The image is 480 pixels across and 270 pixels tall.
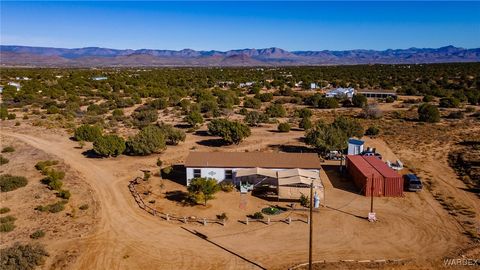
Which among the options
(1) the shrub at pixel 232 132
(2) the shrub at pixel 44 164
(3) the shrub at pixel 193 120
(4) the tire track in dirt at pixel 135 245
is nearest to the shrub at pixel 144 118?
(3) the shrub at pixel 193 120

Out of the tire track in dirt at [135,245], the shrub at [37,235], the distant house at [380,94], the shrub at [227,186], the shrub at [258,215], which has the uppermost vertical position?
the distant house at [380,94]

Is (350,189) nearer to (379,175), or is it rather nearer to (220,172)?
(379,175)

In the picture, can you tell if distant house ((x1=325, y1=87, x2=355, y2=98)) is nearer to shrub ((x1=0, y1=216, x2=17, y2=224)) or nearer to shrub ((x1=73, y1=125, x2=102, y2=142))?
shrub ((x1=73, y1=125, x2=102, y2=142))

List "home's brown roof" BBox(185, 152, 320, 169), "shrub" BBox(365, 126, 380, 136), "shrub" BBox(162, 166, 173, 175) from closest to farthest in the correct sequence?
1. "home's brown roof" BBox(185, 152, 320, 169)
2. "shrub" BBox(162, 166, 173, 175)
3. "shrub" BBox(365, 126, 380, 136)

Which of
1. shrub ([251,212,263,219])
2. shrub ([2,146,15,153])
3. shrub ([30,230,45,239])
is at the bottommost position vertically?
shrub ([30,230,45,239])

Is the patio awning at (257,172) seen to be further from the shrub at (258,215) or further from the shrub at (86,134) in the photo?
the shrub at (86,134)

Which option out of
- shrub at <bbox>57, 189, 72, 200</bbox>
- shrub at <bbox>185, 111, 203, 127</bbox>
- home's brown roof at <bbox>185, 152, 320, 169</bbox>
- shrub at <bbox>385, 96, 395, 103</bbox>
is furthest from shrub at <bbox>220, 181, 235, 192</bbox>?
shrub at <bbox>385, 96, 395, 103</bbox>

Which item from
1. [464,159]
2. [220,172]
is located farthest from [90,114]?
[464,159]

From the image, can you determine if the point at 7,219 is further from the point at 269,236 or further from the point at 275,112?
the point at 275,112
